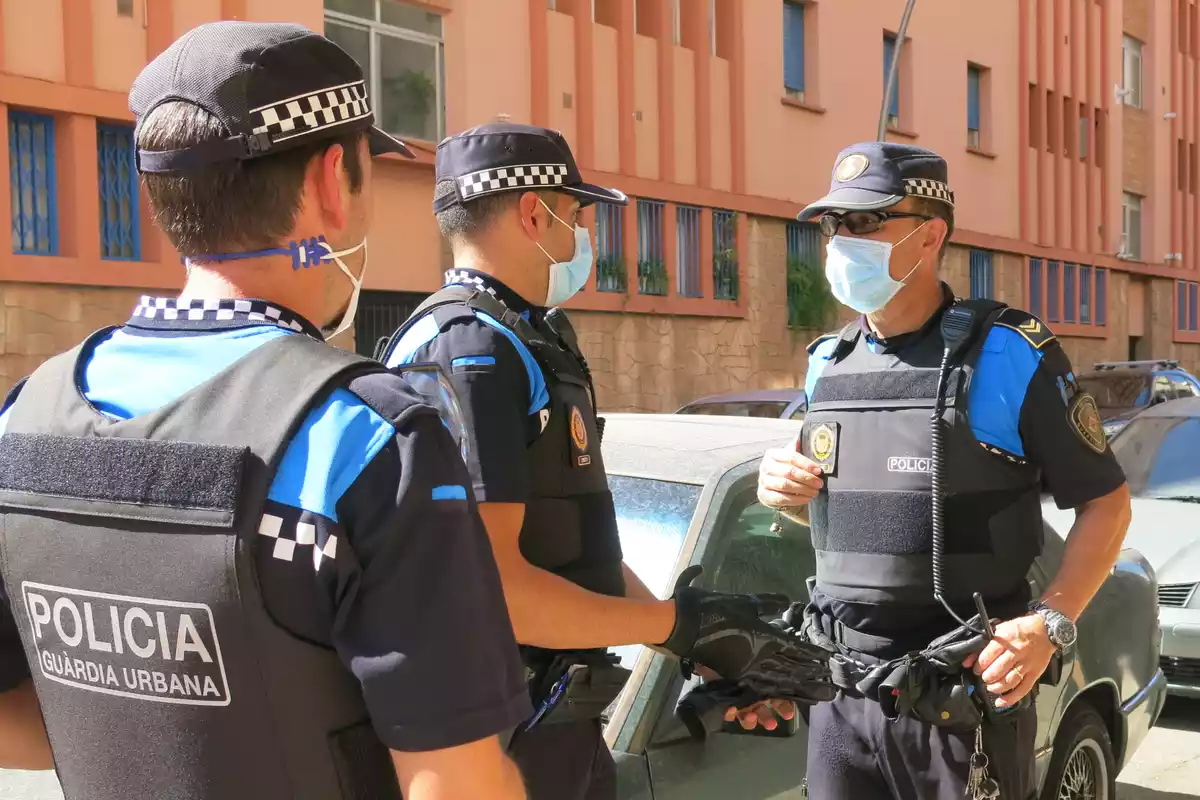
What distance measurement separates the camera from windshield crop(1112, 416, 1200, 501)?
22.1 ft

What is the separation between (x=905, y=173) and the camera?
282 cm

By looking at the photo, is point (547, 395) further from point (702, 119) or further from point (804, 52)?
point (804, 52)

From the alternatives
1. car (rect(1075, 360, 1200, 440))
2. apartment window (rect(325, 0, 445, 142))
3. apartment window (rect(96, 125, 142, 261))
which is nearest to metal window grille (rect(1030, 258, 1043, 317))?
car (rect(1075, 360, 1200, 440))

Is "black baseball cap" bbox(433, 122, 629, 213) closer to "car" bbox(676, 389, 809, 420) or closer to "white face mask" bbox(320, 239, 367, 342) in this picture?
"white face mask" bbox(320, 239, 367, 342)

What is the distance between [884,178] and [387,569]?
6.63ft

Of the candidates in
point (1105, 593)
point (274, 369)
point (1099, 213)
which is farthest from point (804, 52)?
point (274, 369)

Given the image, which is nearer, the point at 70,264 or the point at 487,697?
the point at 487,697

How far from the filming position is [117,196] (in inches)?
416

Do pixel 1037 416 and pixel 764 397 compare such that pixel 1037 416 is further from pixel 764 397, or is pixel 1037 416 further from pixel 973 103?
pixel 973 103

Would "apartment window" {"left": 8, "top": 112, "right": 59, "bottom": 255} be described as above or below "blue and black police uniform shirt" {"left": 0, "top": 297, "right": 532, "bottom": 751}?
above

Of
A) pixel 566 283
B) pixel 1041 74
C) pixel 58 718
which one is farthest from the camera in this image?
pixel 1041 74

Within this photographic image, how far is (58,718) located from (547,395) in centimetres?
103

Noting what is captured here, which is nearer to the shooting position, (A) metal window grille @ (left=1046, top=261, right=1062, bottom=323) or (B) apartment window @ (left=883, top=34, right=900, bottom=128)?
(B) apartment window @ (left=883, top=34, right=900, bottom=128)

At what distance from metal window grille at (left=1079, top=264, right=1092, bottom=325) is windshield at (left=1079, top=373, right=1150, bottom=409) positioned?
12685mm
